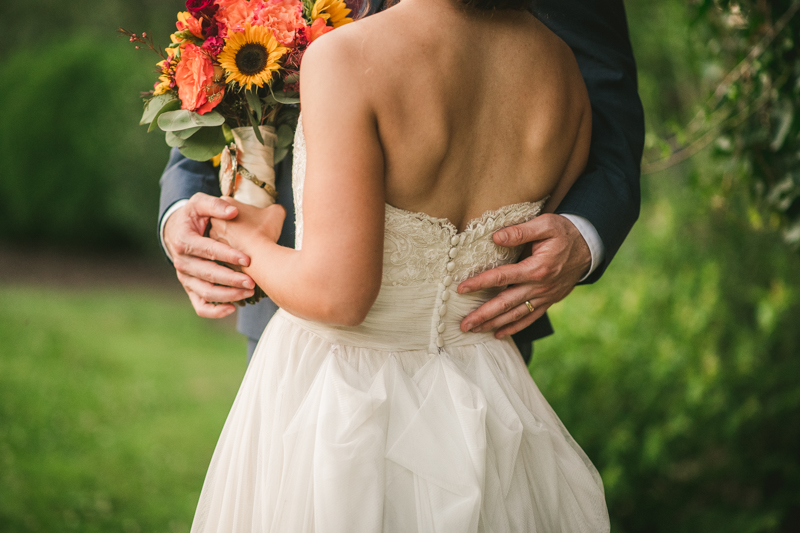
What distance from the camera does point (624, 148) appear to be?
1842mm

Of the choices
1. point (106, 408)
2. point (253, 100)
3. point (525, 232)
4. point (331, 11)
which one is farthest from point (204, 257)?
point (106, 408)

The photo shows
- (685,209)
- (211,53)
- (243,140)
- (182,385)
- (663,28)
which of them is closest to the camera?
(211,53)

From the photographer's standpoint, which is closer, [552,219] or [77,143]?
[552,219]

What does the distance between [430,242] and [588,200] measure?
1.73 feet

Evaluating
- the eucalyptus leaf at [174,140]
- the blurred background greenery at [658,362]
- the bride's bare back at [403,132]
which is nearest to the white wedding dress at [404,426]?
the bride's bare back at [403,132]

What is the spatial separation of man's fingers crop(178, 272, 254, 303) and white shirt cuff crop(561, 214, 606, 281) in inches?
33.2

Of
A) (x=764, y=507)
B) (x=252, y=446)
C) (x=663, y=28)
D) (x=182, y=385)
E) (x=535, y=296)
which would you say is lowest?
(x=764, y=507)

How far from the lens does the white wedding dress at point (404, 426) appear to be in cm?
131

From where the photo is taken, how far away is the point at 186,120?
147cm

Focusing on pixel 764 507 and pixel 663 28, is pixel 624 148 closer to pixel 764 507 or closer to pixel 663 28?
pixel 764 507

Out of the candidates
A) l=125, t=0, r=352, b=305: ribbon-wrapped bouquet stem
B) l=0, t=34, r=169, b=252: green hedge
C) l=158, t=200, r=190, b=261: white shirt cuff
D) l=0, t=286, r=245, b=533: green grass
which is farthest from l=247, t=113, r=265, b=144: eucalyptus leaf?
l=0, t=34, r=169, b=252: green hedge

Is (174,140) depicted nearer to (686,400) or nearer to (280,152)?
(280,152)

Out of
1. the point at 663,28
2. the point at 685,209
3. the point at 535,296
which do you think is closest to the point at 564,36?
the point at 535,296

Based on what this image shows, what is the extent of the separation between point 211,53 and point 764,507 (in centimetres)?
330
